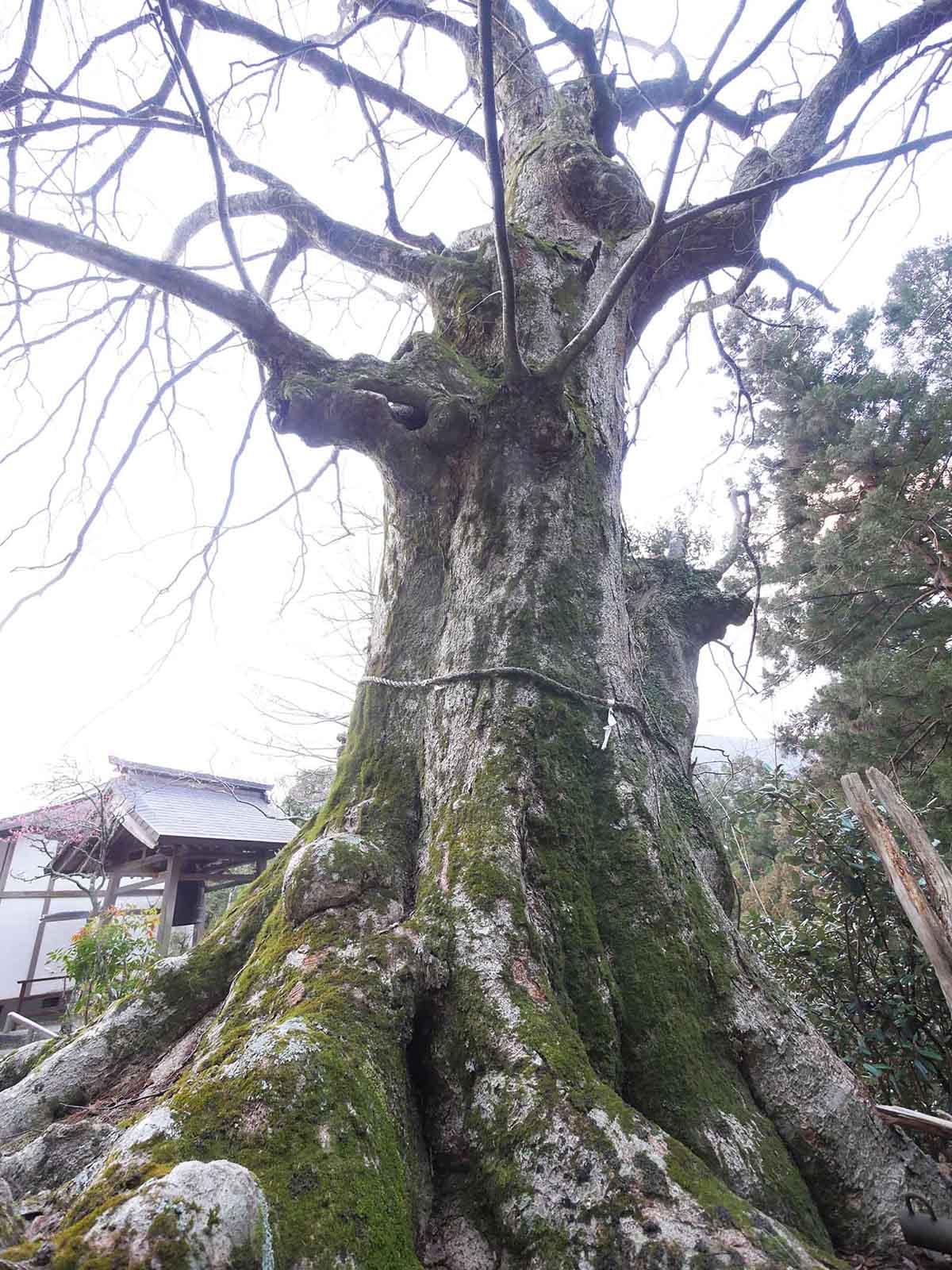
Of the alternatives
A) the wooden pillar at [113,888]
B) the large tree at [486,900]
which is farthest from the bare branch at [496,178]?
the wooden pillar at [113,888]

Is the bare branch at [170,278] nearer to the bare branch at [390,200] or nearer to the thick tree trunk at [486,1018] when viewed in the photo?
the thick tree trunk at [486,1018]

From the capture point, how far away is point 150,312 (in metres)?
3.25

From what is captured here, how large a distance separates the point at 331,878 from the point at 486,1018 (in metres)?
0.54

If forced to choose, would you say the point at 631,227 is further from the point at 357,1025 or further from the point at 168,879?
the point at 168,879

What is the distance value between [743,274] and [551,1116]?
440 cm

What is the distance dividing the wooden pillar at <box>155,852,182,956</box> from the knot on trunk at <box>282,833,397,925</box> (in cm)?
623

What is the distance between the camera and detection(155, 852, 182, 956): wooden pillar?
7.21 meters

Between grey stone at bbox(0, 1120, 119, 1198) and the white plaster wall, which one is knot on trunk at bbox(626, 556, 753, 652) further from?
the white plaster wall

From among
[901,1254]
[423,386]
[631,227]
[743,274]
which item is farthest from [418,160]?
[901,1254]

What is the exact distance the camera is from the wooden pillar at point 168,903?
7.21 metres

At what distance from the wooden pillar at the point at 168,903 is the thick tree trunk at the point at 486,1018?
19.0 ft

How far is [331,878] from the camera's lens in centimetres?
171

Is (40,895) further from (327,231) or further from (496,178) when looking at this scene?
(496,178)

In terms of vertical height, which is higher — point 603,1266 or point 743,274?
point 743,274
